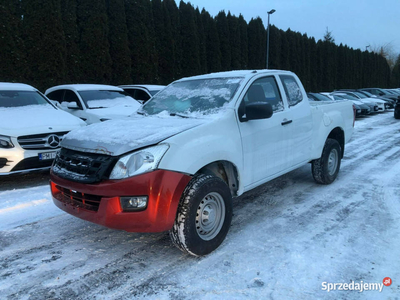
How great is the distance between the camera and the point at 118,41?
15.9 meters

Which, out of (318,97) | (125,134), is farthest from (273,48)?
(125,134)

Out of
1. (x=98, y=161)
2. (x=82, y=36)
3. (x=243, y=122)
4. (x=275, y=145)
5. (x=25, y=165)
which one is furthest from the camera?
(x=82, y=36)

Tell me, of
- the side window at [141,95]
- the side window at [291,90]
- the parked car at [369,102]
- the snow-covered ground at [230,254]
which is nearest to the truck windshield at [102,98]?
the side window at [141,95]

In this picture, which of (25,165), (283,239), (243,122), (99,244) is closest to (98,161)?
(99,244)

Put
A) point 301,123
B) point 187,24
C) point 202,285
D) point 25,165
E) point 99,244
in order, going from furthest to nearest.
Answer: point 187,24 < point 25,165 < point 301,123 < point 99,244 < point 202,285

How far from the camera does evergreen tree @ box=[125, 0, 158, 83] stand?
1655cm

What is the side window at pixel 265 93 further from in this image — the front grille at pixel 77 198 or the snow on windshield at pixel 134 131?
the front grille at pixel 77 198

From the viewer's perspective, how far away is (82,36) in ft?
46.9

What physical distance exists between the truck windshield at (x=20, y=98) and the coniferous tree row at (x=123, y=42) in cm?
577

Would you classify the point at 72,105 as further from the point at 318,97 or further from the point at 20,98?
the point at 318,97

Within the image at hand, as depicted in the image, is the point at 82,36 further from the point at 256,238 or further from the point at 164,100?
the point at 256,238

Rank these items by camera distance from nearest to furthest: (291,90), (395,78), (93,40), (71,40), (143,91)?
(291,90), (143,91), (71,40), (93,40), (395,78)

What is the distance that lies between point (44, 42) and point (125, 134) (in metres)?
11.4

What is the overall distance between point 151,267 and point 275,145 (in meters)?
2.16
